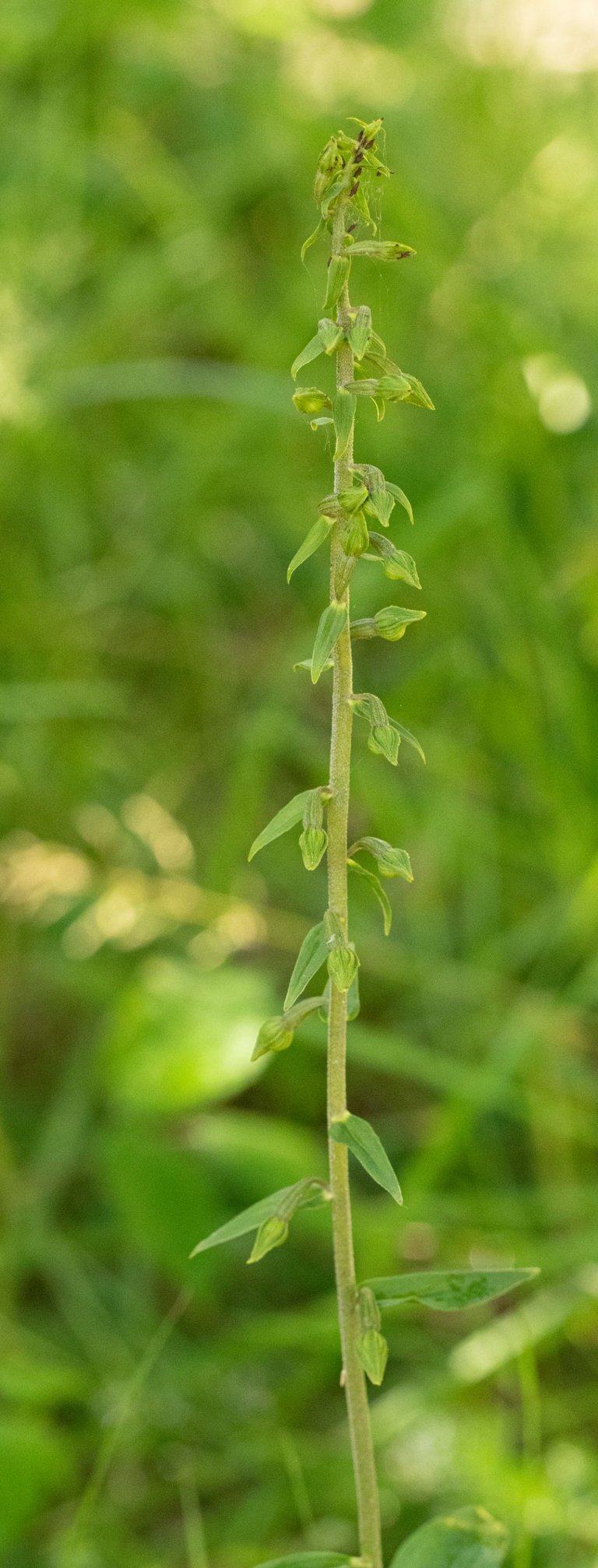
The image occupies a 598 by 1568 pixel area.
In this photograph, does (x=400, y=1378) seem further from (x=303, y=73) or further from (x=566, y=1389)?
(x=303, y=73)

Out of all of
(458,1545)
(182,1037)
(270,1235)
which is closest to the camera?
(270,1235)

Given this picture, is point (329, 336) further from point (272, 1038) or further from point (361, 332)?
point (272, 1038)

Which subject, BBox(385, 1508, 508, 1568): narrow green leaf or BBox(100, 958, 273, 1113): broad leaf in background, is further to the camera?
BBox(100, 958, 273, 1113): broad leaf in background

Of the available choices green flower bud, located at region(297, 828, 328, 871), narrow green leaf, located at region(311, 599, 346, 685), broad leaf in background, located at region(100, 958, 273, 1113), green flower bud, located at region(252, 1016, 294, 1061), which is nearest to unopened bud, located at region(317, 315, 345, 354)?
narrow green leaf, located at region(311, 599, 346, 685)

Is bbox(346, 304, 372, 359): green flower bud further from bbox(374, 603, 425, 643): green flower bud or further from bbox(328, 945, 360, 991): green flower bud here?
Result: bbox(328, 945, 360, 991): green flower bud

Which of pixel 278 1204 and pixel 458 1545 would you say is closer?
pixel 278 1204

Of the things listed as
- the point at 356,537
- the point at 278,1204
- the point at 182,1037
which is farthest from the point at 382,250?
the point at 182,1037
